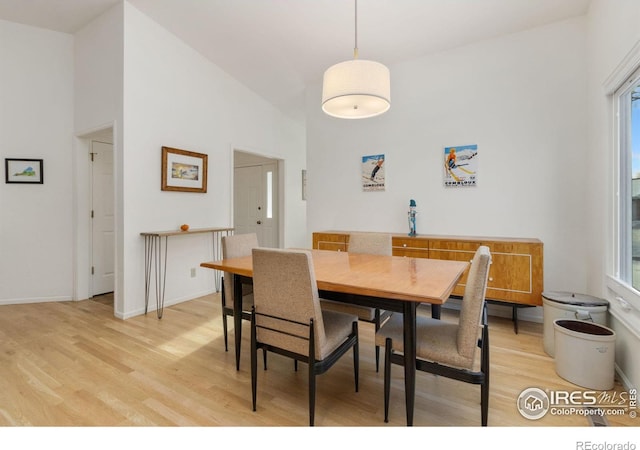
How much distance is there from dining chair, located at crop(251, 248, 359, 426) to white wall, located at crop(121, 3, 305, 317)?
2290 millimetres

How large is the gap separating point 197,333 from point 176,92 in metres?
2.74

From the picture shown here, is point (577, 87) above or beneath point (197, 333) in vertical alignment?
above

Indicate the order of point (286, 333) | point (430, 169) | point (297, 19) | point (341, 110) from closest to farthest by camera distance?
point (286, 333), point (341, 110), point (297, 19), point (430, 169)

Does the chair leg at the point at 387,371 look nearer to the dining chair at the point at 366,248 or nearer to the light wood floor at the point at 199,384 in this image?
the light wood floor at the point at 199,384

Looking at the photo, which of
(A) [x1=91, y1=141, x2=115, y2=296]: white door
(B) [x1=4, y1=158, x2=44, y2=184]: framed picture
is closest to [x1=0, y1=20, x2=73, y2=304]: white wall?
(B) [x1=4, y1=158, x2=44, y2=184]: framed picture

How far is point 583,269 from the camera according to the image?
9.53 ft

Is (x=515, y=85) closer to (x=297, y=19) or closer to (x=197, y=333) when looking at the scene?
(x=297, y=19)

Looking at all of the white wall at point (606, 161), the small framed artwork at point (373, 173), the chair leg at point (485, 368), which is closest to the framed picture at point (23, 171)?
the small framed artwork at point (373, 173)

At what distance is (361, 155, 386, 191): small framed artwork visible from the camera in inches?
153

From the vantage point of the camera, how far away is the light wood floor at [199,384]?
5.41 ft

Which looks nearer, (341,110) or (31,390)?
(31,390)

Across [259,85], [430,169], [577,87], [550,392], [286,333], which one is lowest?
[550,392]

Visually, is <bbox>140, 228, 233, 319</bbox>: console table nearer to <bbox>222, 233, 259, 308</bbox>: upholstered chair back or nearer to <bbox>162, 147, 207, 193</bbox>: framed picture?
<bbox>162, 147, 207, 193</bbox>: framed picture
